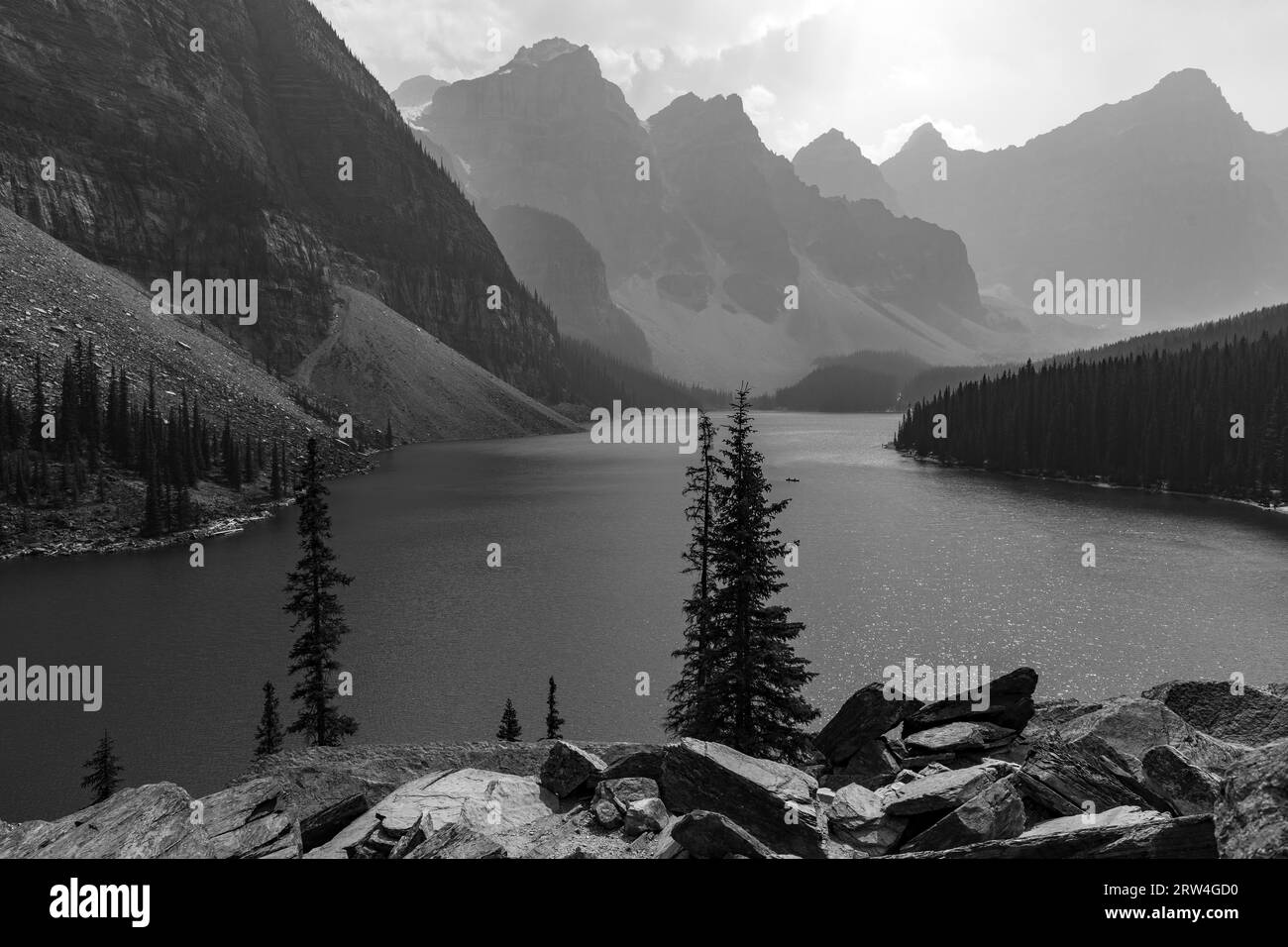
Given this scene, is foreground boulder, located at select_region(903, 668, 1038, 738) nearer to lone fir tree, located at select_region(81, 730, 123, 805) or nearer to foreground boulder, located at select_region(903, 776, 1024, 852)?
foreground boulder, located at select_region(903, 776, 1024, 852)

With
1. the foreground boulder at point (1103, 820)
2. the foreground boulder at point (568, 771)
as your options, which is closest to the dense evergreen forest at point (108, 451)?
the foreground boulder at point (568, 771)

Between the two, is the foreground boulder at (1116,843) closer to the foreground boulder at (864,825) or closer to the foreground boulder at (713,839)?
the foreground boulder at (864,825)

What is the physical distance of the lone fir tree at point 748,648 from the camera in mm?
21500

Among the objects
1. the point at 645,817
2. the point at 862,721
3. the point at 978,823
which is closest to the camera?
the point at 978,823

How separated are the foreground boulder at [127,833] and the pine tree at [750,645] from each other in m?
14.1

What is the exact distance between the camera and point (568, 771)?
55.2 ft

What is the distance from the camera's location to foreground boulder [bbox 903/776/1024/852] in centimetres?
1091

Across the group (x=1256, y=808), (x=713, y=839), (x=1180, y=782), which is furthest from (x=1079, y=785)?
(x=713, y=839)

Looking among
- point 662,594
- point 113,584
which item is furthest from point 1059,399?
point 113,584

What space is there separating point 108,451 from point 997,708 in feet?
340

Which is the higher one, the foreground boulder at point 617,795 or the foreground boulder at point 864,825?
the foreground boulder at point 864,825

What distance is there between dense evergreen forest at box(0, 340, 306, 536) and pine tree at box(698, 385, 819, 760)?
76.0 meters

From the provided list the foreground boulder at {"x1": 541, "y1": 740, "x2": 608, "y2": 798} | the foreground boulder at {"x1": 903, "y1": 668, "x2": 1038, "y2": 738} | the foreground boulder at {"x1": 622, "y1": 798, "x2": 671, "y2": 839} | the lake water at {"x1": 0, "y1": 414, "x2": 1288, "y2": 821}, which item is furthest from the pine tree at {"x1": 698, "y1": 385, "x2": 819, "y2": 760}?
the lake water at {"x1": 0, "y1": 414, "x2": 1288, "y2": 821}

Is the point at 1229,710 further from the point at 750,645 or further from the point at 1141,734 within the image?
the point at 750,645
